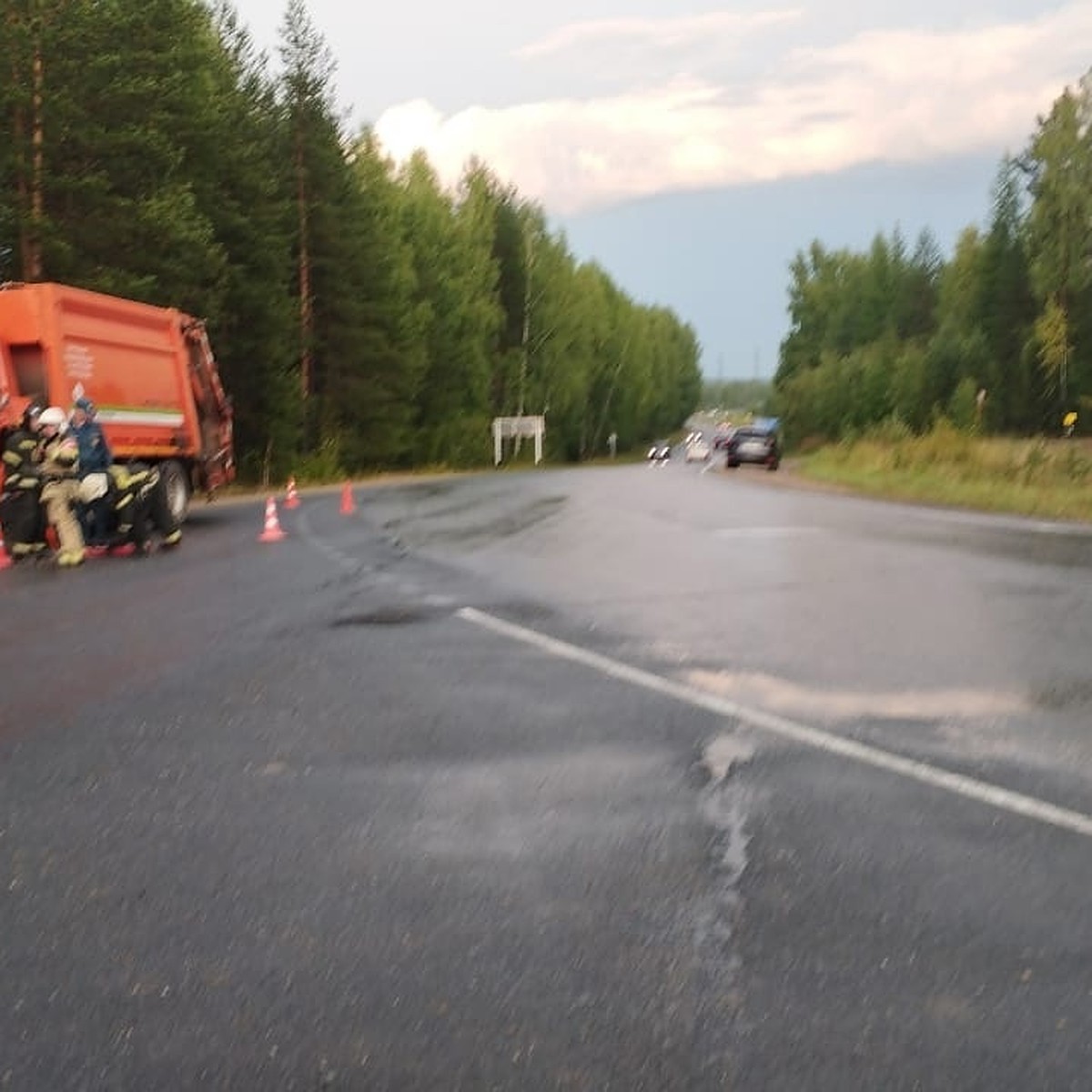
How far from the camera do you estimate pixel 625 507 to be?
24578 mm

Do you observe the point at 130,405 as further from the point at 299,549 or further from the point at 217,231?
the point at 217,231

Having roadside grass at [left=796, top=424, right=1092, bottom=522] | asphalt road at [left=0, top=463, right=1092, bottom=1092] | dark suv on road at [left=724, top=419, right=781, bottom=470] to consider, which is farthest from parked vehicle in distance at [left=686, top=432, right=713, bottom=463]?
asphalt road at [left=0, top=463, right=1092, bottom=1092]

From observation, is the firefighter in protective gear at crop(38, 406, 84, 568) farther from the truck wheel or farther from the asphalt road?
the asphalt road

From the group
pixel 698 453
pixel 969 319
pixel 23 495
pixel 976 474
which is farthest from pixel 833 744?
pixel 969 319

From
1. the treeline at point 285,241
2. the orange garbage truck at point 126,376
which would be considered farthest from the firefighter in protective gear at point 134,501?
the treeline at point 285,241

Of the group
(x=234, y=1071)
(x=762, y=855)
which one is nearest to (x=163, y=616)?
(x=762, y=855)

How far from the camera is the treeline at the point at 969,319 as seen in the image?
273 feet

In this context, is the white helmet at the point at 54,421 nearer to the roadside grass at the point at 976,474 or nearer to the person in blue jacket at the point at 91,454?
the person in blue jacket at the point at 91,454

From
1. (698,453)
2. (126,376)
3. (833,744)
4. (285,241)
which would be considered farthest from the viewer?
(698,453)

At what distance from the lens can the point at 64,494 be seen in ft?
49.4

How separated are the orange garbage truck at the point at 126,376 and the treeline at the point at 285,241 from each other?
35.2 feet

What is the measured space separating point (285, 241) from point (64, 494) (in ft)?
107

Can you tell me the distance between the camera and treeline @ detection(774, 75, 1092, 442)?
273 ft

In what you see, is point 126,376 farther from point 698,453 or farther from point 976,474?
point 698,453
